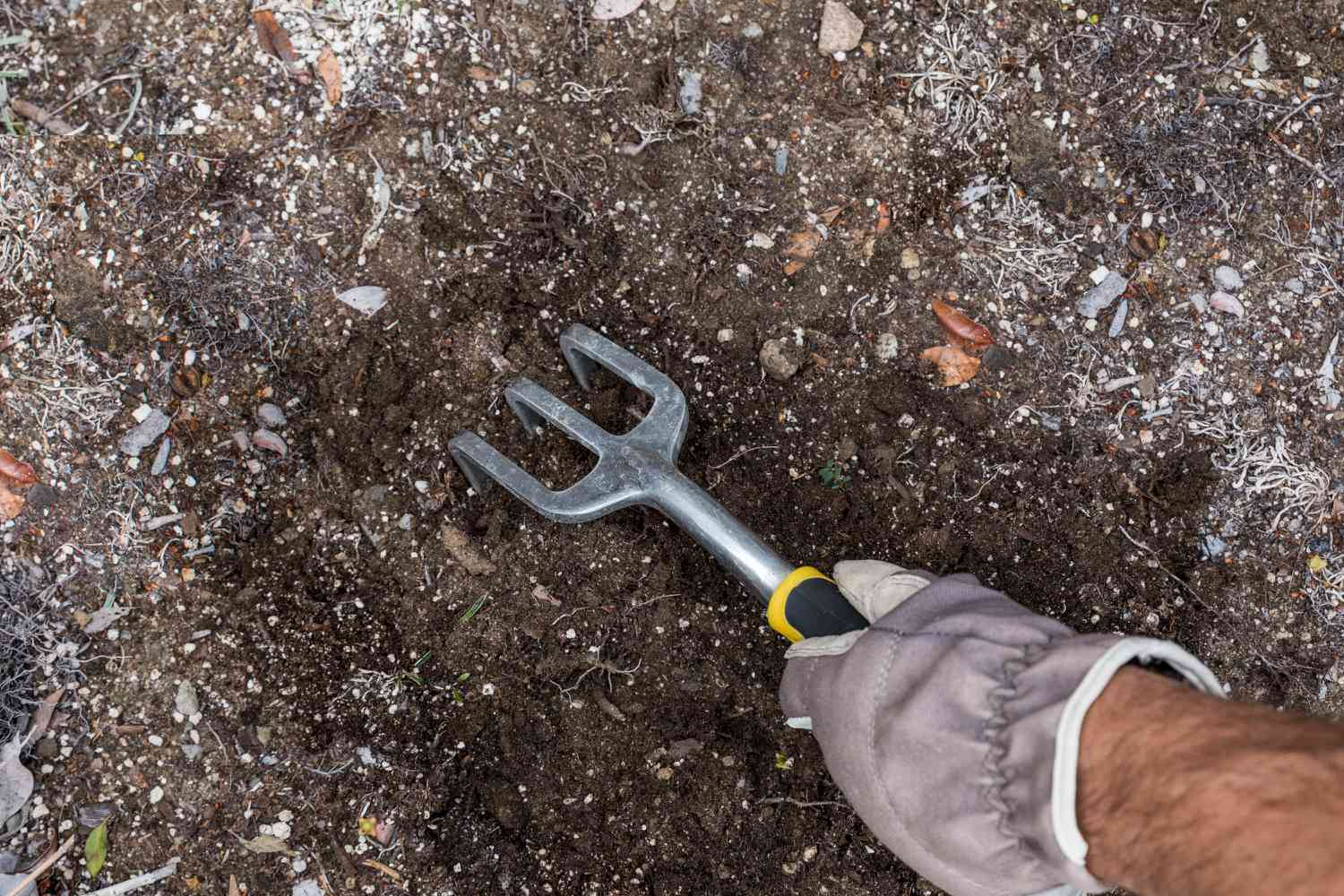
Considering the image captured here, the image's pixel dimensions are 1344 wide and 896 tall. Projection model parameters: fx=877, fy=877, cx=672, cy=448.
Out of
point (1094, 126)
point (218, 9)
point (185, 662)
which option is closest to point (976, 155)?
point (1094, 126)

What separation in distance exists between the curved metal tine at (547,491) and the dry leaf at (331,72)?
1075 millimetres

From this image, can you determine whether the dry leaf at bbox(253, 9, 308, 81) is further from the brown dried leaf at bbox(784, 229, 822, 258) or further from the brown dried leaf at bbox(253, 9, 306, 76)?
the brown dried leaf at bbox(784, 229, 822, 258)

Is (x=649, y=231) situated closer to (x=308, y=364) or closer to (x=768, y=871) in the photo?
(x=308, y=364)

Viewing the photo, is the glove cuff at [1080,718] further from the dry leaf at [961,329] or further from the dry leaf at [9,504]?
the dry leaf at [9,504]

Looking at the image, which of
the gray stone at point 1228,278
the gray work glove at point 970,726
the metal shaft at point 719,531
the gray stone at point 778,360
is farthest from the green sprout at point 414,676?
the gray stone at point 1228,278

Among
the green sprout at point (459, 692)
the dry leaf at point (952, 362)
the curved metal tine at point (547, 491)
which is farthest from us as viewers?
the dry leaf at point (952, 362)

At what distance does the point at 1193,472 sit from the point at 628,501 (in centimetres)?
158

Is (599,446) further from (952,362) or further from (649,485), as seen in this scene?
(952,362)

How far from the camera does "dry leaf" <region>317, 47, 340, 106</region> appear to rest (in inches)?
98.1

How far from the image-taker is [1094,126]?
252 centimetres

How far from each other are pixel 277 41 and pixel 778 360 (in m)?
1.69

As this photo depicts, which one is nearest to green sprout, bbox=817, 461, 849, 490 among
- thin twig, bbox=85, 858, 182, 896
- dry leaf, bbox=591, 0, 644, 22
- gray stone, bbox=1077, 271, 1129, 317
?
gray stone, bbox=1077, 271, 1129, 317

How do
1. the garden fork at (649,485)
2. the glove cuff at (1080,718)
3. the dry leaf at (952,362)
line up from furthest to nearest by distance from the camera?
the dry leaf at (952,362) → the garden fork at (649,485) → the glove cuff at (1080,718)

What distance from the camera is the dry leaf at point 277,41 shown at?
8.17 ft
